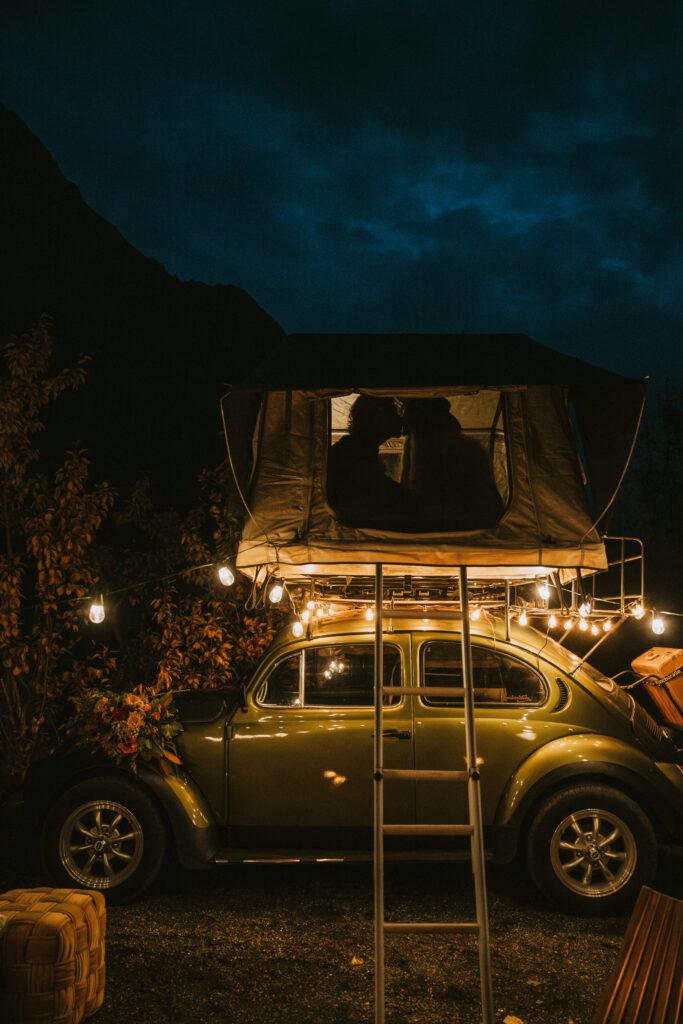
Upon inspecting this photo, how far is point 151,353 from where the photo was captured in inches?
1107

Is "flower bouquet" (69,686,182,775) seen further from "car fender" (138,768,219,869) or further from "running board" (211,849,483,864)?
"running board" (211,849,483,864)

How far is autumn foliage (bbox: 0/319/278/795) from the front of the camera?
7125 mm

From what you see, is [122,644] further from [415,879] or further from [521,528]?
[521,528]

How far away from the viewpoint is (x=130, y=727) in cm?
487

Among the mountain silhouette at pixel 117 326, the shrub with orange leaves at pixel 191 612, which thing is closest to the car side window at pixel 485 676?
the shrub with orange leaves at pixel 191 612

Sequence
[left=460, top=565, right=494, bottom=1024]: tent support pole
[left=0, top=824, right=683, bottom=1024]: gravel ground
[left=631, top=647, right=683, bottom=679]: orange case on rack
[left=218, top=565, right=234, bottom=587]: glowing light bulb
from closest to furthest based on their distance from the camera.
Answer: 1. [left=460, top=565, right=494, bottom=1024]: tent support pole
2. [left=0, top=824, right=683, bottom=1024]: gravel ground
3. [left=218, top=565, right=234, bottom=587]: glowing light bulb
4. [left=631, top=647, right=683, bottom=679]: orange case on rack

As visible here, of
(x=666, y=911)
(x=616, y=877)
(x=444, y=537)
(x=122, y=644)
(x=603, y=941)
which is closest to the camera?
(x=666, y=911)

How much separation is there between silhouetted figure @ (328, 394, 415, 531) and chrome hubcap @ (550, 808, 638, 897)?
A: 237 cm

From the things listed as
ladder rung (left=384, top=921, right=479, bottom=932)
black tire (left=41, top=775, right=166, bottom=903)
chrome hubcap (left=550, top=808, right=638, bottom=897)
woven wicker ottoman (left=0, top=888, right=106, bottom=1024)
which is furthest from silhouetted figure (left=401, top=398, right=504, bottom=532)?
black tire (left=41, top=775, right=166, bottom=903)

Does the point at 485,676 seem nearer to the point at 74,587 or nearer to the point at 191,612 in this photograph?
the point at 191,612

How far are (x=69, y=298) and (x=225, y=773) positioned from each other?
86.5ft

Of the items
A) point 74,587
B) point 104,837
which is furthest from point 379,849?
point 74,587

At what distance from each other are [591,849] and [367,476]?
9.02 feet

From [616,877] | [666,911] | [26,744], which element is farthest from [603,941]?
[26,744]
